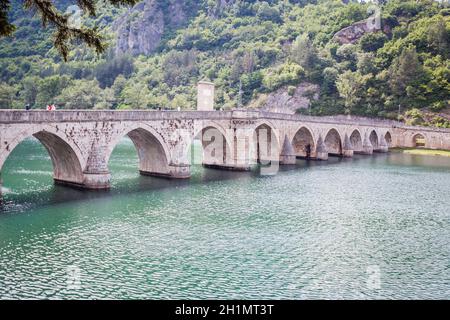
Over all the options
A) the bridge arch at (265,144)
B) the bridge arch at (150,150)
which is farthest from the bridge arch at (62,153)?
the bridge arch at (265,144)

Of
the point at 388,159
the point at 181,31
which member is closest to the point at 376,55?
the point at 388,159

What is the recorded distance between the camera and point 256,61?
141 m

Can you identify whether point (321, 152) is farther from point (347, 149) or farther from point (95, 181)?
point (95, 181)

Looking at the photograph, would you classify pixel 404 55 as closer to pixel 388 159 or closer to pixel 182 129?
pixel 388 159

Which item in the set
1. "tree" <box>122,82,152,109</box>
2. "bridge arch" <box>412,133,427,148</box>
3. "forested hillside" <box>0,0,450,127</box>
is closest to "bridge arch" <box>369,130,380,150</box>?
"bridge arch" <box>412,133,427,148</box>

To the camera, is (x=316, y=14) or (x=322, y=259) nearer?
(x=322, y=259)

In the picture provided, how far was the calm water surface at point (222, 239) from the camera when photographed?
21.8 metres

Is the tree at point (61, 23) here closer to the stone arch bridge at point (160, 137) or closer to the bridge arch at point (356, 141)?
the stone arch bridge at point (160, 137)

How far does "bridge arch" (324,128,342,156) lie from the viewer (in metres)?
80.5

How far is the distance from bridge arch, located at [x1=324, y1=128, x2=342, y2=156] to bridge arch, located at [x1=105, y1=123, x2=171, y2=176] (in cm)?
3746

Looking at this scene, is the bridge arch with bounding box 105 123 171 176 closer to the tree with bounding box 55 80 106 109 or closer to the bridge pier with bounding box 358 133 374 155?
the bridge pier with bounding box 358 133 374 155

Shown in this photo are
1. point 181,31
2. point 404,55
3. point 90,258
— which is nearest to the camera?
point 90,258
